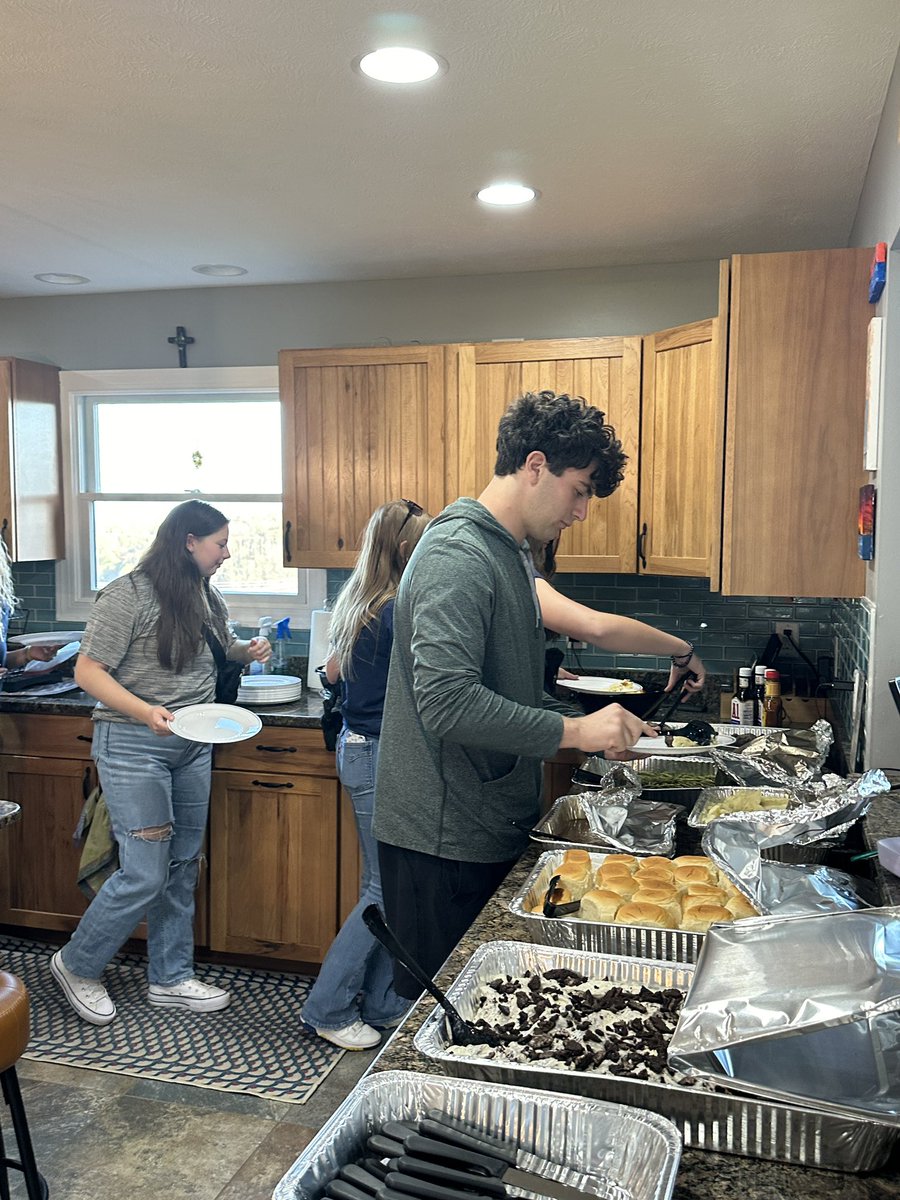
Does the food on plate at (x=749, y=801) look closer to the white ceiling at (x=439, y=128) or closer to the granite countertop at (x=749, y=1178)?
the granite countertop at (x=749, y=1178)

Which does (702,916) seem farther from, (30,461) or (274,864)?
(30,461)

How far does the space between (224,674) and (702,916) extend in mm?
2236

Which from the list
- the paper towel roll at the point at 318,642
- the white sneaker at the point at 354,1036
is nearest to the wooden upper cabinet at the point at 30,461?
the paper towel roll at the point at 318,642

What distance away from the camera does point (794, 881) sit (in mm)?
1638

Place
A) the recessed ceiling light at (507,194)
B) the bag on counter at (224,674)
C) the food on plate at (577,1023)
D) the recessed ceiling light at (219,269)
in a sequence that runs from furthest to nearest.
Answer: the recessed ceiling light at (219,269) < the bag on counter at (224,674) < the recessed ceiling light at (507,194) < the food on plate at (577,1023)

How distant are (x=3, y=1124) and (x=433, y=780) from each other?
5.68 feet

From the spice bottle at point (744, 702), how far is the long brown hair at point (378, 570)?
4.01ft

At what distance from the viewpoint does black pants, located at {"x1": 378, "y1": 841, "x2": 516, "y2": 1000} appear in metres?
1.93

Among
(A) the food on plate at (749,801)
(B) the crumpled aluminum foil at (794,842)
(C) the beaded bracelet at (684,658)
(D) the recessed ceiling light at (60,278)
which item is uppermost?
(D) the recessed ceiling light at (60,278)

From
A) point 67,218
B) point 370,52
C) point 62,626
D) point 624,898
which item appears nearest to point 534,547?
point 624,898

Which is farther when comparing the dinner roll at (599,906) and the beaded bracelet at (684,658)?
the beaded bracelet at (684,658)

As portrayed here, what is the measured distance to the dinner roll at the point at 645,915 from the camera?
1.54 m

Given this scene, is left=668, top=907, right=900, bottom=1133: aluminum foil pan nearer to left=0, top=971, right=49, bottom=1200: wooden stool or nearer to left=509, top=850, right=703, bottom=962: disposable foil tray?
left=509, top=850, right=703, bottom=962: disposable foil tray

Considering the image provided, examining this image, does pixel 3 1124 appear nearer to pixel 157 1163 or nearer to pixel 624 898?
pixel 157 1163
